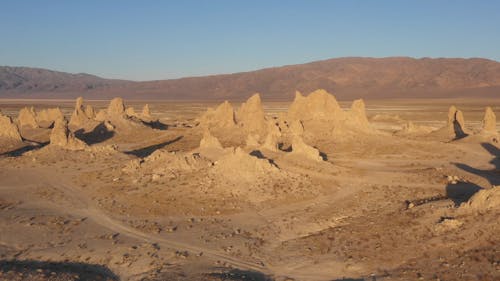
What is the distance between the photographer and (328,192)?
18.1 meters

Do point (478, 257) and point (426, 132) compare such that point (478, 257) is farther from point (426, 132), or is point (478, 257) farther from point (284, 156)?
point (426, 132)

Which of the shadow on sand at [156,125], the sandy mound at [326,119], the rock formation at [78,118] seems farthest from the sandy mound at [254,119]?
the rock formation at [78,118]

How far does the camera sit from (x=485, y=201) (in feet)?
43.0

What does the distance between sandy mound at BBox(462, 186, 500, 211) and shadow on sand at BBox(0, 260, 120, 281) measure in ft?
30.9

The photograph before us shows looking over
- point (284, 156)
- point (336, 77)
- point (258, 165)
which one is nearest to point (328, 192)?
point (258, 165)

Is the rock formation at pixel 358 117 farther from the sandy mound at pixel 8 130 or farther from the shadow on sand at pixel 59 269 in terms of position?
the shadow on sand at pixel 59 269

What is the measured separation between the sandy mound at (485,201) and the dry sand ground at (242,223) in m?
0.22

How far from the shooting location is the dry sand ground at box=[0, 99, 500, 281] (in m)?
11.0

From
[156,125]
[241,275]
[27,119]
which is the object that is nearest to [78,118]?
[27,119]

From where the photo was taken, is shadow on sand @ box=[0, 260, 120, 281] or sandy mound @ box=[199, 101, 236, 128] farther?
sandy mound @ box=[199, 101, 236, 128]

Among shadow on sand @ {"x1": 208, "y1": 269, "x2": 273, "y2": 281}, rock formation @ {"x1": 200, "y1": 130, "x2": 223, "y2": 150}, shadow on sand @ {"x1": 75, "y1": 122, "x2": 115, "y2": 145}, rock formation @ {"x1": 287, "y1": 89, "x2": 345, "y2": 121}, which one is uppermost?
rock formation @ {"x1": 287, "y1": 89, "x2": 345, "y2": 121}

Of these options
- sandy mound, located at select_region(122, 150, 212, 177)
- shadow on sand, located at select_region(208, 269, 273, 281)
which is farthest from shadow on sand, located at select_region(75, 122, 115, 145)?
shadow on sand, located at select_region(208, 269, 273, 281)

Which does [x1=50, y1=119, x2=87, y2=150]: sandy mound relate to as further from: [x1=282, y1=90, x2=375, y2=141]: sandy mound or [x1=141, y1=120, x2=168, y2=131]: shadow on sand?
[x1=141, y1=120, x2=168, y2=131]: shadow on sand

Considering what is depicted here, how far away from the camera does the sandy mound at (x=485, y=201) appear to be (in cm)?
1295
